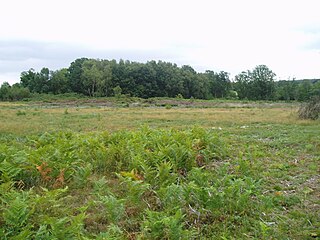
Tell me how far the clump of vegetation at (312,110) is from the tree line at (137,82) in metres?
48.6

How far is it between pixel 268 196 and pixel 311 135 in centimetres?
789

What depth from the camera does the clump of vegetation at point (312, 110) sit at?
1807cm

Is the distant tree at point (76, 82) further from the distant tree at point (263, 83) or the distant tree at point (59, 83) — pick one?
the distant tree at point (263, 83)

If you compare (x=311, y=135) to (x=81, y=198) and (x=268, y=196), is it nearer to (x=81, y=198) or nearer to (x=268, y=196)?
(x=268, y=196)

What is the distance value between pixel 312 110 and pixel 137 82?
61278mm

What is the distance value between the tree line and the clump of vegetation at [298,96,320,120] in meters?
48.6

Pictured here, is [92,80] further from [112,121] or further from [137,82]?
[112,121]

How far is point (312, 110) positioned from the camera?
18453mm

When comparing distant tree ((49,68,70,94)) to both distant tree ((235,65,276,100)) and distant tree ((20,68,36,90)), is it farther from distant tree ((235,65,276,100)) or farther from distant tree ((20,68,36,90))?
distant tree ((235,65,276,100))

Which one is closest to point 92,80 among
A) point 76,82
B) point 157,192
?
point 76,82

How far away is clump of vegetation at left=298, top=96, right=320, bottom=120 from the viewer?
1807 centimetres

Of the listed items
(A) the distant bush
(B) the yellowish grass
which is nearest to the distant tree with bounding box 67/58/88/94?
(A) the distant bush

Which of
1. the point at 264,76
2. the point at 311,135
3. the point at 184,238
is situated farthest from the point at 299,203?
the point at 264,76

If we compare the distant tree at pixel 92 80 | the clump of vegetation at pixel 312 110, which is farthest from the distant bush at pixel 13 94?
the clump of vegetation at pixel 312 110
